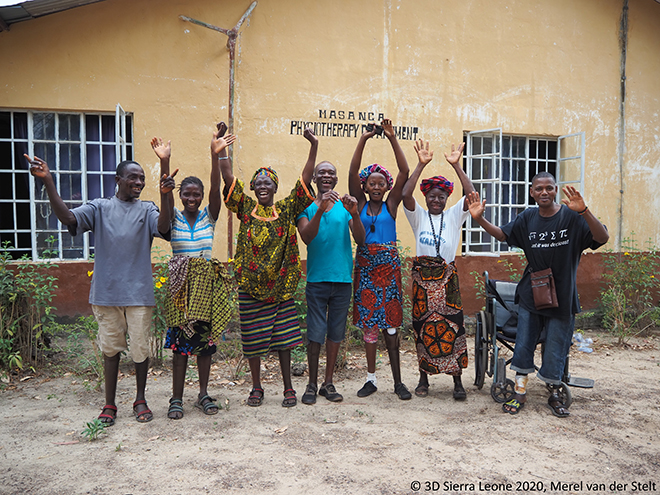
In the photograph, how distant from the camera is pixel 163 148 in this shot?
3.44 m

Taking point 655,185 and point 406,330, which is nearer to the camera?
point 406,330

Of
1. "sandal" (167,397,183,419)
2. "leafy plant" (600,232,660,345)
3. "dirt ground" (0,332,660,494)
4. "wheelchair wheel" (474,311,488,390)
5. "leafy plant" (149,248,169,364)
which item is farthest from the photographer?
"leafy plant" (600,232,660,345)

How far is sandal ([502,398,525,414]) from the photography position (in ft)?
12.1

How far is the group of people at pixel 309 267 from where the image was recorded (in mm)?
3436

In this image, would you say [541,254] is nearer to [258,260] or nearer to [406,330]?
[258,260]

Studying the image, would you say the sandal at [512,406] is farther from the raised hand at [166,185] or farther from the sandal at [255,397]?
the raised hand at [166,185]

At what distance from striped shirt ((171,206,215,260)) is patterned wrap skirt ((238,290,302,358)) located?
0.42m

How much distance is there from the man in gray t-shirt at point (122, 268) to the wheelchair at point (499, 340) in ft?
8.21

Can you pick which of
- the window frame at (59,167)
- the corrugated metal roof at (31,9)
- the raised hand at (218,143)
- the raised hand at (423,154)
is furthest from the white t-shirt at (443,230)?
the corrugated metal roof at (31,9)

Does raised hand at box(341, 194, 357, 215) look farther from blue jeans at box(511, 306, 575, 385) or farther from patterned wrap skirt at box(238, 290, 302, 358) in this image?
blue jeans at box(511, 306, 575, 385)

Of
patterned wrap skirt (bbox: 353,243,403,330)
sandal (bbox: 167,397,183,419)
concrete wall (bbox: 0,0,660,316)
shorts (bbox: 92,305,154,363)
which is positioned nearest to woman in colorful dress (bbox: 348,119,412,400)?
patterned wrap skirt (bbox: 353,243,403,330)

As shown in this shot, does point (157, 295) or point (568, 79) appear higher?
point (568, 79)

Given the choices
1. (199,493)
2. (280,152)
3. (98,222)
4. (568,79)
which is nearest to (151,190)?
(280,152)

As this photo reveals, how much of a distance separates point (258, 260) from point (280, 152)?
111 inches
